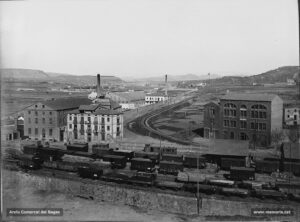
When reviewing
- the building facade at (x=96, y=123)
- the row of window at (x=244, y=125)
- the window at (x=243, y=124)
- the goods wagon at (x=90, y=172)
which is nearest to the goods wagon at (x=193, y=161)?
the row of window at (x=244, y=125)

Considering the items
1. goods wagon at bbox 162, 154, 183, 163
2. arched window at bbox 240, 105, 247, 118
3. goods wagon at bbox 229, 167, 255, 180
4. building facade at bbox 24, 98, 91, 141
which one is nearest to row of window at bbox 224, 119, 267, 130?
arched window at bbox 240, 105, 247, 118

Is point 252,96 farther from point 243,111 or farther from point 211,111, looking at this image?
point 211,111

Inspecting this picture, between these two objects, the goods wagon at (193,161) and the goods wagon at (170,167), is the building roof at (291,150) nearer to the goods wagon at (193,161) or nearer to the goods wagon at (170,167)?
the goods wagon at (193,161)

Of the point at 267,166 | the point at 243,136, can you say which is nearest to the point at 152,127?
the point at 243,136

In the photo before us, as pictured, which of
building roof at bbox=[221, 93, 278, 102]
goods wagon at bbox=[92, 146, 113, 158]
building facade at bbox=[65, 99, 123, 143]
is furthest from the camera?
goods wagon at bbox=[92, 146, 113, 158]

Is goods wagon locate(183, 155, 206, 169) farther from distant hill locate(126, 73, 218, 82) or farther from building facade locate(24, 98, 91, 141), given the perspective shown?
building facade locate(24, 98, 91, 141)

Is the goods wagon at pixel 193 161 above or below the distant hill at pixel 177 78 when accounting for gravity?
below

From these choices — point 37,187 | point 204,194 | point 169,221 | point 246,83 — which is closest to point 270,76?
point 246,83
